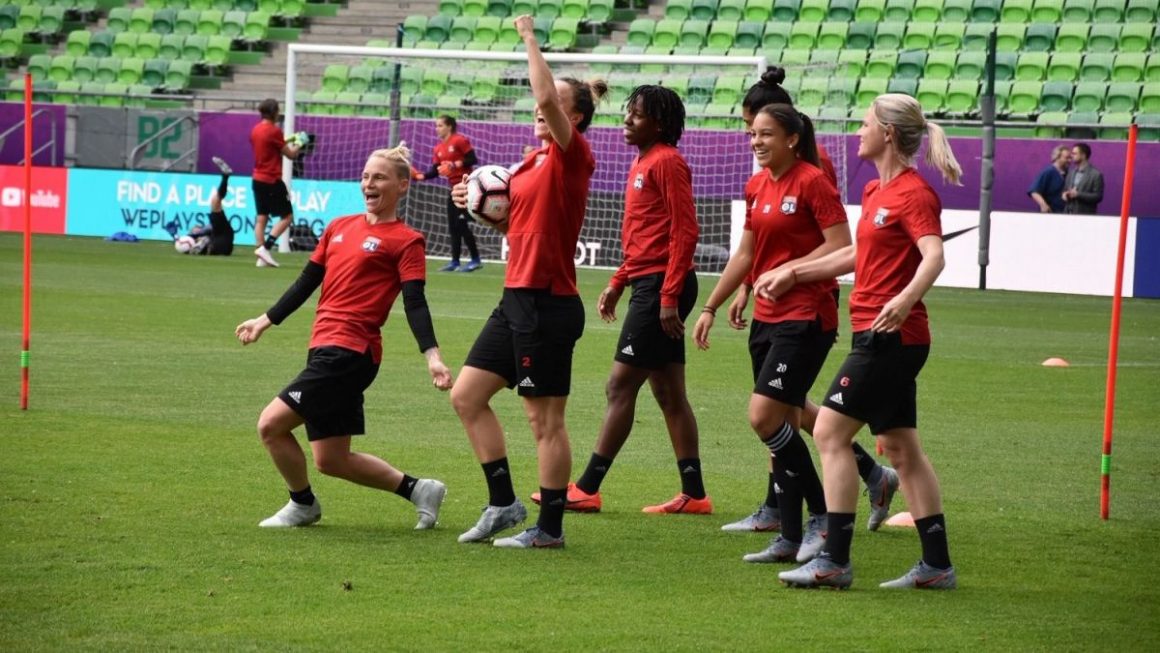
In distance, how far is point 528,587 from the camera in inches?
251

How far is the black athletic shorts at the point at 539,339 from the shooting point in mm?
7113

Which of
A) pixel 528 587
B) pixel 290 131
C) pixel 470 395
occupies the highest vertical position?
pixel 290 131

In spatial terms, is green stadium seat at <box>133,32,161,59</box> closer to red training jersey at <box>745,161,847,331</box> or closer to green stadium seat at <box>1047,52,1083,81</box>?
green stadium seat at <box>1047,52,1083,81</box>

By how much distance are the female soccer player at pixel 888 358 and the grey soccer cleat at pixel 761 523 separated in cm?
127

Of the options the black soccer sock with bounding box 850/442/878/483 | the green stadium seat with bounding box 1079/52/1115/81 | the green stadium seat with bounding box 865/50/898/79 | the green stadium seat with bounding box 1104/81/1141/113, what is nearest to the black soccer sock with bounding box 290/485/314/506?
the black soccer sock with bounding box 850/442/878/483

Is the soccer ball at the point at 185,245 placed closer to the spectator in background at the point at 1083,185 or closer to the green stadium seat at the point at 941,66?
the green stadium seat at the point at 941,66

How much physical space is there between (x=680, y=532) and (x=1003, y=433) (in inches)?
159

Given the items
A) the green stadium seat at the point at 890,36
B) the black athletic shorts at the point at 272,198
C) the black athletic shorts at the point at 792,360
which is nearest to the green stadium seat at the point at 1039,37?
the green stadium seat at the point at 890,36

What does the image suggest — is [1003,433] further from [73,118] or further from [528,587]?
[73,118]

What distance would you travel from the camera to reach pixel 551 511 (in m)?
7.15

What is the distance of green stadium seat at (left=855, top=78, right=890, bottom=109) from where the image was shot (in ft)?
89.6

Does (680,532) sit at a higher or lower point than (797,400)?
lower

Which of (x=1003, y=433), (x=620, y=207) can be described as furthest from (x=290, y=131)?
(x=1003, y=433)

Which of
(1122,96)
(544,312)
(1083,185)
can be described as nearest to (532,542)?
(544,312)
